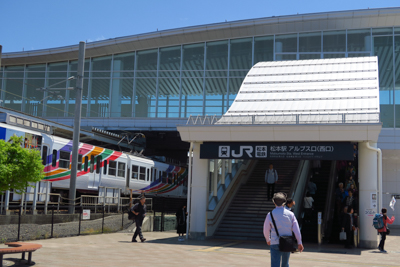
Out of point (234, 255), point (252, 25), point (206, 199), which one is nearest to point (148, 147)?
point (252, 25)

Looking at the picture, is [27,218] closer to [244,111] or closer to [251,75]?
[244,111]

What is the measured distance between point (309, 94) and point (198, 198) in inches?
334

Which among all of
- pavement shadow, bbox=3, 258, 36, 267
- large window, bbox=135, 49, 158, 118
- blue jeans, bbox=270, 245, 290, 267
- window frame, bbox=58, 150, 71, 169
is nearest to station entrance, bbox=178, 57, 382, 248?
window frame, bbox=58, 150, 71, 169

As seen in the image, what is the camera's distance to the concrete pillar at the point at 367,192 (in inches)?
701

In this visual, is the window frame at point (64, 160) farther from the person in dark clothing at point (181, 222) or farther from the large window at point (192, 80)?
the large window at point (192, 80)

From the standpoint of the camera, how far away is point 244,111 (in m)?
22.5

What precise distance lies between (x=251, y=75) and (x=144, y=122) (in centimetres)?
1335

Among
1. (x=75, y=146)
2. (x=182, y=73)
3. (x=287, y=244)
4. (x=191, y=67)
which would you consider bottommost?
(x=287, y=244)

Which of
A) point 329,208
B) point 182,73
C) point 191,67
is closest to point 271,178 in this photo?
point 329,208

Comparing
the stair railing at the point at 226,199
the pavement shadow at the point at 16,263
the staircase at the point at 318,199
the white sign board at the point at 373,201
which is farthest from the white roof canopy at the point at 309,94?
the pavement shadow at the point at 16,263

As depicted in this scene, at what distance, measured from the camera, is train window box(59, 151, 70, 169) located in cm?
2402

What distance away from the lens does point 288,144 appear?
18.7 meters

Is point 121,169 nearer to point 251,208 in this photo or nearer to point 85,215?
point 85,215

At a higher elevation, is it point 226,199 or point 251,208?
point 226,199
